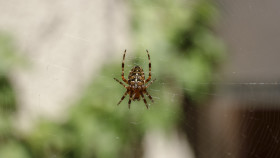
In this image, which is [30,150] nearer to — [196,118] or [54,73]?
[54,73]

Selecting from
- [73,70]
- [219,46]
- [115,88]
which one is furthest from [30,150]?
[219,46]

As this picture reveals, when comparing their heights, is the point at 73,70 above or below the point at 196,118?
above

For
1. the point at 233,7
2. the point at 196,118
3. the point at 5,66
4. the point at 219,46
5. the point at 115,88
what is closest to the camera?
the point at 5,66

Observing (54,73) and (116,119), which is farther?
(54,73)

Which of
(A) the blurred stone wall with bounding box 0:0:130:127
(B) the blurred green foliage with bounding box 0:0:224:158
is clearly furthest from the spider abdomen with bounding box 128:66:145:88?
(A) the blurred stone wall with bounding box 0:0:130:127

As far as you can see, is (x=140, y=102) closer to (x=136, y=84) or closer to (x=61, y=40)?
(x=136, y=84)

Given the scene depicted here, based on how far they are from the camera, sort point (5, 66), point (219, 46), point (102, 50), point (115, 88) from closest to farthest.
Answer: point (5, 66)
point (115, 88)
point (219, 46)
point (102, 50)

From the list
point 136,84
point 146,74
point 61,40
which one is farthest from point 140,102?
point 61,40
